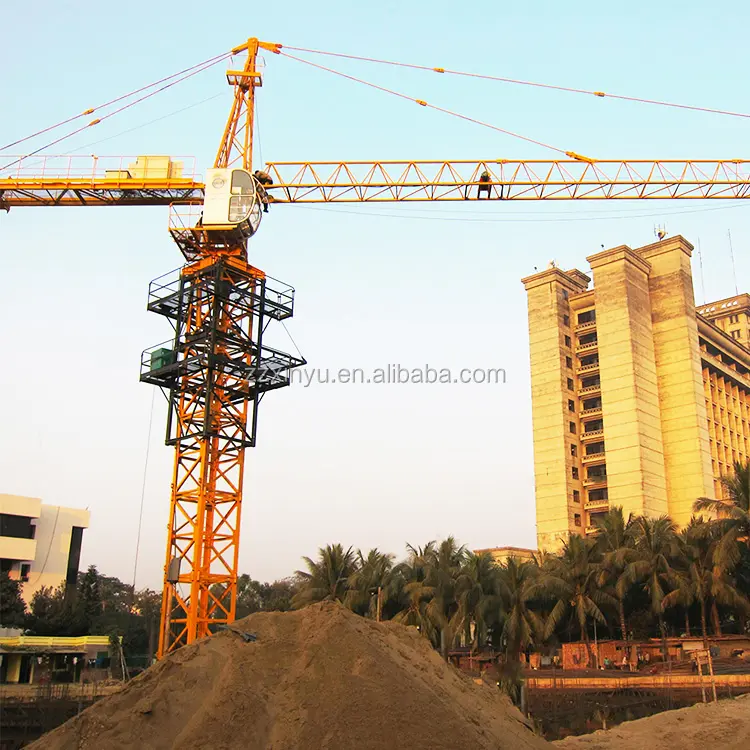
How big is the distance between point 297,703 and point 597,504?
6685 cm

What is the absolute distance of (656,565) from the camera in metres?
41.4

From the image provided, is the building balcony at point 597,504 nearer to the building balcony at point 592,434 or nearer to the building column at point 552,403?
the building column at point 552,403

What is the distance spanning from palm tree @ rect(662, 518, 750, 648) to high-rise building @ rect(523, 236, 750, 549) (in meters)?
29.3

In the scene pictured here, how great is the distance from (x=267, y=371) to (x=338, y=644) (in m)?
20.5

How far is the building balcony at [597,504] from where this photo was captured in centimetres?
7450

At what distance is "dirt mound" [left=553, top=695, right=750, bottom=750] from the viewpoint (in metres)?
17.2

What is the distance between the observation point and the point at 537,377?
80.6 metres

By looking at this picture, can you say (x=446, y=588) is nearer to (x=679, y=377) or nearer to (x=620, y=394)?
(x=620, y=394)

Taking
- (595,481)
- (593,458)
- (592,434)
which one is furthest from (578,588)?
(592,434)

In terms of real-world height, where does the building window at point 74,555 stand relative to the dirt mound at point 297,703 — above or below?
above

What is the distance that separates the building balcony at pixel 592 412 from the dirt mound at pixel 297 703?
6623 centimetres

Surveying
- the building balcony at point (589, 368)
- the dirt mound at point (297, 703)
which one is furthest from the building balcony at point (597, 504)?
the dirt mound at point (297, 703)

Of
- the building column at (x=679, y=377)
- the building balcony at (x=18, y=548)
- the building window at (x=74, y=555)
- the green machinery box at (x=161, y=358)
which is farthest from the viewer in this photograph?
the building column at (x=679, y=377)

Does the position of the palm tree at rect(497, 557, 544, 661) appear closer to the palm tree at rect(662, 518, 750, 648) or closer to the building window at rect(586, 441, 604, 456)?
the palm tree at rect(662, 518, 750, 648)
